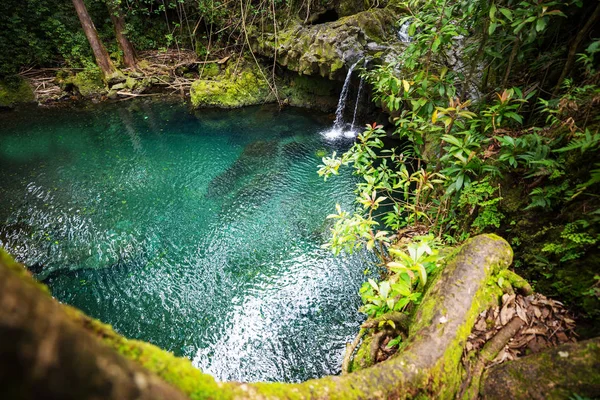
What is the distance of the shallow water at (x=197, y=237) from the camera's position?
4098 millimetres

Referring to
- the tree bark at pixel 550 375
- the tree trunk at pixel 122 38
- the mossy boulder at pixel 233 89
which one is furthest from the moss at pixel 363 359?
the tree trunk at pixel 122 38

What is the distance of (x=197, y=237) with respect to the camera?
578 cm

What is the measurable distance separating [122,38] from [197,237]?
11984 mm

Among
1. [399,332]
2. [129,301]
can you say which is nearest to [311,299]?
[399,332]

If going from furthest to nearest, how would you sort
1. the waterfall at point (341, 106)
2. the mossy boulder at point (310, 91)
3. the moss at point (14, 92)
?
the moss at point (14, 92)
the mossy boulder at point (310, 91)
the waterfall at point (341, 106)

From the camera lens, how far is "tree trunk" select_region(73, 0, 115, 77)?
1140cm

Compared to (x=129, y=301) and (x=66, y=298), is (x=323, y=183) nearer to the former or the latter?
(x=129, y=301)

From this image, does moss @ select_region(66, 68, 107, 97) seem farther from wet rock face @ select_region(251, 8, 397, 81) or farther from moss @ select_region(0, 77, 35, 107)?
wet rock face @ select_region(251, 8, 397, 81)

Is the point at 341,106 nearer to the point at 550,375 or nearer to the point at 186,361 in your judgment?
the point at 550,375

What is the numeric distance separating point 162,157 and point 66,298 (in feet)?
16.6

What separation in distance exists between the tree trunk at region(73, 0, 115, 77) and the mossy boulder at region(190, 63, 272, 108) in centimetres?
426

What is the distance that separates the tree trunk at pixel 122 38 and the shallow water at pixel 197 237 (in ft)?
15.9

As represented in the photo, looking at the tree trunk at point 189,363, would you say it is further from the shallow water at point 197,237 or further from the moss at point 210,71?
the moss at point 210,71

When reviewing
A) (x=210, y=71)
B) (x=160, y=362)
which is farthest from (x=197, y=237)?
(x=210, y=71)
